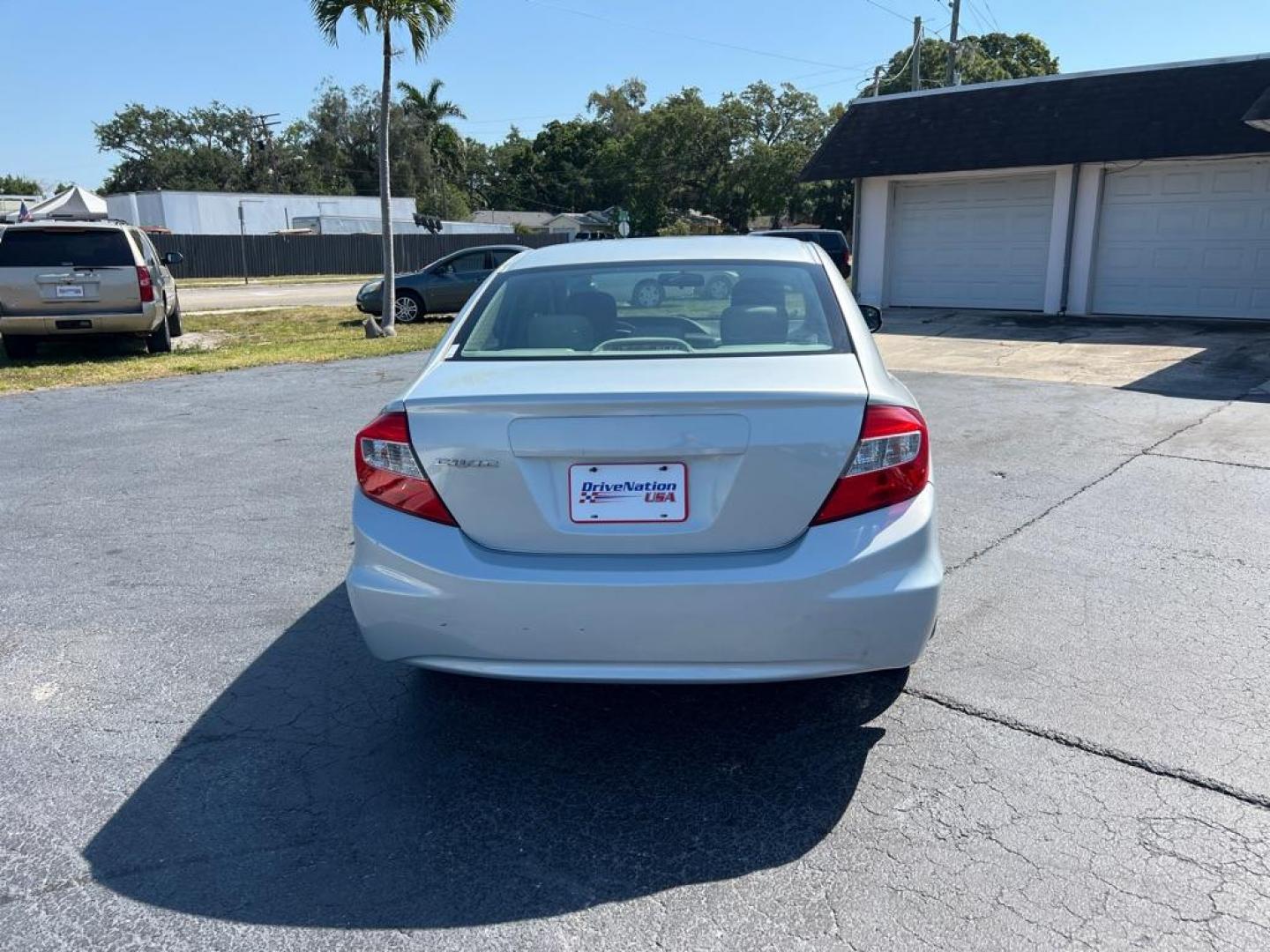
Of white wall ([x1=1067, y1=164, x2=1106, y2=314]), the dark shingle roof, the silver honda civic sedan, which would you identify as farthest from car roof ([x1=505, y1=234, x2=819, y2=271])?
white wall ([x1=1067, y1=164, x2=1106, y2=314])

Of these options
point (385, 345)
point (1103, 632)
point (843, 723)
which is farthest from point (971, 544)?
point (385, 345)

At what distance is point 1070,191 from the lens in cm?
1692

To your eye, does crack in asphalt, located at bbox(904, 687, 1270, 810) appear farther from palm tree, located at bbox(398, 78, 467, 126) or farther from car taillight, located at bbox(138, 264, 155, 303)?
palm tree, located at bbox(398, 78, 467, 126)

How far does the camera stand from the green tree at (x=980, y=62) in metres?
51.9

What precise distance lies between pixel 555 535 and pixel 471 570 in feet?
0.86

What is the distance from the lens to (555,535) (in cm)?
276

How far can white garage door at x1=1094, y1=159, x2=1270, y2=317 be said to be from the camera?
50.6ft

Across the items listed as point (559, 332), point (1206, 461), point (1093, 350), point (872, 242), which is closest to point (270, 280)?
point (872, 242)

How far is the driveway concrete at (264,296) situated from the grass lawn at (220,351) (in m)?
4.04

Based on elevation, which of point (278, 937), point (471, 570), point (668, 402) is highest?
point (668, 402)

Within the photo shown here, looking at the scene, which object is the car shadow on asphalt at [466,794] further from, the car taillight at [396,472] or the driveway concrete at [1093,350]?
the driveway concrete at [1093,350]

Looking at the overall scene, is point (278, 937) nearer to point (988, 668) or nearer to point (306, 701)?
point (306, 701)

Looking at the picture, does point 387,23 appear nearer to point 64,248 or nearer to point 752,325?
point 64,248

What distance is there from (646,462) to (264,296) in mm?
27225
